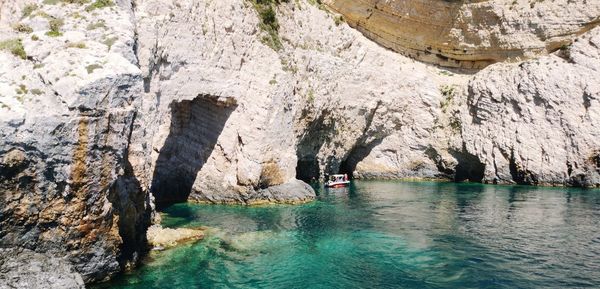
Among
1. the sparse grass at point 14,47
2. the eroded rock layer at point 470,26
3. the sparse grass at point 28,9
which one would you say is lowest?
the sparse grass at point 14,47

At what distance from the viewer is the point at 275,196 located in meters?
30.4

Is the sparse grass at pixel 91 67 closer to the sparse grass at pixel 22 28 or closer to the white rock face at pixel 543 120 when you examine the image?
the sparse grass at pixel 22 28

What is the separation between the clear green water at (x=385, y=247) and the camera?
15773 mm

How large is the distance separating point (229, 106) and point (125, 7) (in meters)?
12.3

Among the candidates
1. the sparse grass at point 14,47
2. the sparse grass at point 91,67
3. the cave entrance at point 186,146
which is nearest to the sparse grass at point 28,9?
the sparse grass at point 14,47

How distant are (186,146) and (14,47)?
1748 centimetres

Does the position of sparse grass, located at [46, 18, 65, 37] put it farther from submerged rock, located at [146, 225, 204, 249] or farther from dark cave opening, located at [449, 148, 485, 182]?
dark cave opening, located at [449, 148, 485, 182]

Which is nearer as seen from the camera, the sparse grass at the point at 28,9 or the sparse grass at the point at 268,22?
the sparse grass at the point at 28,9

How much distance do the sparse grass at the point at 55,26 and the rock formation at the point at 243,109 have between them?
42 mm

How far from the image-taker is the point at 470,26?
4753 centimetres

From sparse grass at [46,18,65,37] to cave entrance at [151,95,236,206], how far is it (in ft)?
45.6

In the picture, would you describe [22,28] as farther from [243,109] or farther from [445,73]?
[445,73]

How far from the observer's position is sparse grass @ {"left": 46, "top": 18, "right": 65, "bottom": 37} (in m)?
14.9

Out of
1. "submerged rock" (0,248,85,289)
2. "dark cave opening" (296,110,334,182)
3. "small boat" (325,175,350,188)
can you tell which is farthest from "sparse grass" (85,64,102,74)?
"small boat" (325,175,350,188)
